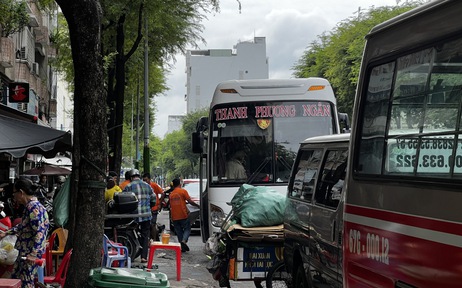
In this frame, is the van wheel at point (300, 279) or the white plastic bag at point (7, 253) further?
the van wheel at point (300, 279)

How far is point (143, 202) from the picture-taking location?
1592cm

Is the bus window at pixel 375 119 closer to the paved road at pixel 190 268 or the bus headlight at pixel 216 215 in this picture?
the paved road at pixel 190 268

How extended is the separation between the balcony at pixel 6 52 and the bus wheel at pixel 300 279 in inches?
746

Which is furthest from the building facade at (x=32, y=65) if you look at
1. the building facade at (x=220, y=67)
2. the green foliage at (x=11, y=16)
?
the building facade at (x=220, y=67)

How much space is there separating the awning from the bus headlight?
9.64 feet

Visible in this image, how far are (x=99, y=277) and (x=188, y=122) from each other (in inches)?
3905

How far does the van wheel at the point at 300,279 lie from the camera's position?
9.52 metres

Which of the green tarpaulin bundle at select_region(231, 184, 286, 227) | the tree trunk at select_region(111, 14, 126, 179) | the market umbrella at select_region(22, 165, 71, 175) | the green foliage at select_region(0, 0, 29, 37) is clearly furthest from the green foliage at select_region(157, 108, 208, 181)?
the green tarpaulin bundle at select_region(231, 184, 286, 227)

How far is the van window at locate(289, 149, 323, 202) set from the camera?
9.36 m

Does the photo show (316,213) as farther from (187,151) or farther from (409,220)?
(187,151)

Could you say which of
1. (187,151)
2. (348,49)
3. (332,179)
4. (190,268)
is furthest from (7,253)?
(187,151)

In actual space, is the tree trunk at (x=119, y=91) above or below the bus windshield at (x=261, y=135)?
above

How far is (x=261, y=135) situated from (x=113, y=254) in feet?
14.7

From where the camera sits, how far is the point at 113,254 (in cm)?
1134
